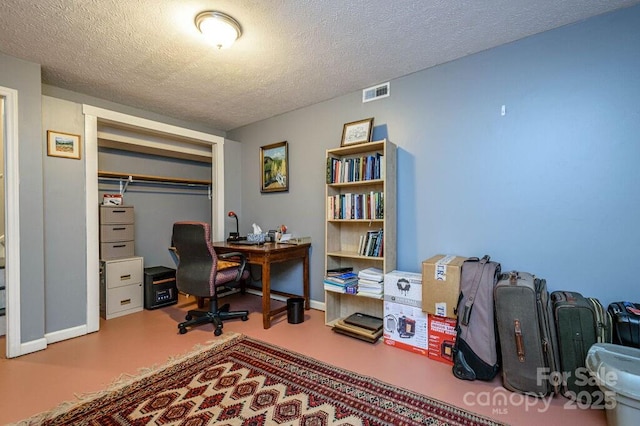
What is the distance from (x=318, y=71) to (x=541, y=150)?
6.15 ft

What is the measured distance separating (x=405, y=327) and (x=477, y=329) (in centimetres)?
60

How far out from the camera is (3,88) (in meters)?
2.20

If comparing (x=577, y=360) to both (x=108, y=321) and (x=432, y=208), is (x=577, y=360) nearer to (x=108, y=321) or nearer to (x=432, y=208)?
(x=432, y=208)

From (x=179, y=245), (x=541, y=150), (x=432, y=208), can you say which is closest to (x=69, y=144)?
(x=179, y=245)

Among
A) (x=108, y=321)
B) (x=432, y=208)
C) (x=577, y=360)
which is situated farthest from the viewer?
(x=108, y=321)

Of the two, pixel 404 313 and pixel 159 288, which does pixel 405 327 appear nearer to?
pixel 404 313

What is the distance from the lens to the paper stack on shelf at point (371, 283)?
8.30 ft

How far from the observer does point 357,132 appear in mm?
2863

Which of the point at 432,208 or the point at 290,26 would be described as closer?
the point at 290,26

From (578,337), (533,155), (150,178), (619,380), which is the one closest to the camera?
(619,380)

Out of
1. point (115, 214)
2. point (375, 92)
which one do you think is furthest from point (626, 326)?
point (115, 214)

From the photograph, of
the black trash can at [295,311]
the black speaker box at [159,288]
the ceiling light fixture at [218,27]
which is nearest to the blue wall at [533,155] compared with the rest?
the black trash can at [295,311]

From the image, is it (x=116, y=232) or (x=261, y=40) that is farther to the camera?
(x=116, y=232)

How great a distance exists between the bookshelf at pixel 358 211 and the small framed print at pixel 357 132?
0.10 m
